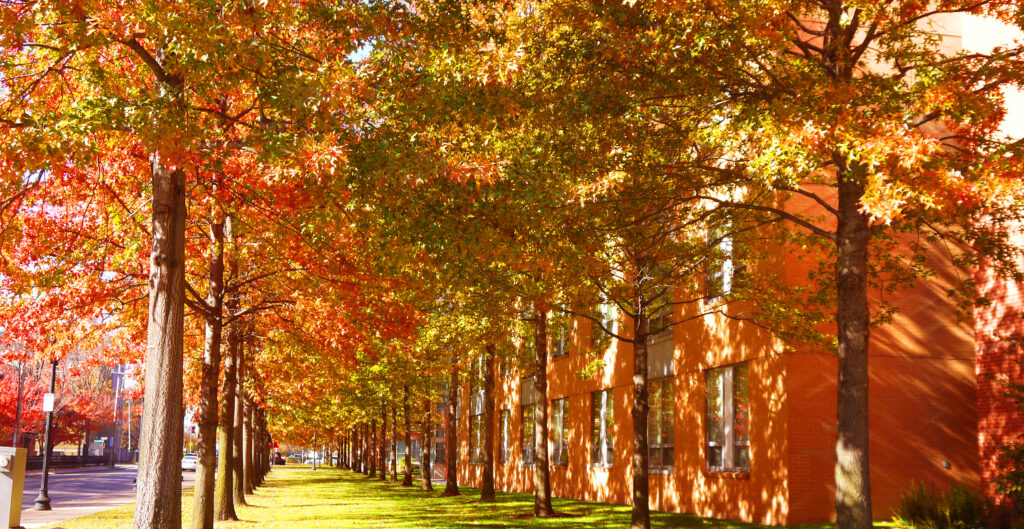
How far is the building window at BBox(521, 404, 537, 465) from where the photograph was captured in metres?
38.0

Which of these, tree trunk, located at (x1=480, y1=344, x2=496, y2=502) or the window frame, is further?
the window frame

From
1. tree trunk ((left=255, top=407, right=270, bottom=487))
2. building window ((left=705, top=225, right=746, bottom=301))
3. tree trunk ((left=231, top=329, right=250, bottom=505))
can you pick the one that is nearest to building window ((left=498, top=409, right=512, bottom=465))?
tree trunk ((left=255, top=407, right=270, bottom=487))

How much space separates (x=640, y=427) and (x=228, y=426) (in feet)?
30.7

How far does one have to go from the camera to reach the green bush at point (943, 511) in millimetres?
16734

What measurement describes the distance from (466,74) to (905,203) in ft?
19.4

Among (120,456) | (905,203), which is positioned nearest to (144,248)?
(905,203)

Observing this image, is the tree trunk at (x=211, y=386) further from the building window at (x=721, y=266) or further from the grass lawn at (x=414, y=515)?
the building window at (x=721, y=266)

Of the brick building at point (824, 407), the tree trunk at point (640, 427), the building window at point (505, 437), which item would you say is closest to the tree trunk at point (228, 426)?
the tree trunk at point (640, 427)

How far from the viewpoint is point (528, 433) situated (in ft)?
128

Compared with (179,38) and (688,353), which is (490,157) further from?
(688,353)

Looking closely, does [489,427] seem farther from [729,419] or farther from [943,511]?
[943,511]

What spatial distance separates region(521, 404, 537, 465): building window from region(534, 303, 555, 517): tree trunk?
1364cm

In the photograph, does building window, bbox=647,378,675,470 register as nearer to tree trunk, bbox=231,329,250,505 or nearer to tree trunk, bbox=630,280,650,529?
tree trunk, bbox=630,280,650,529

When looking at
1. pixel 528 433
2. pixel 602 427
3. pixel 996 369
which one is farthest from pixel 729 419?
pixel 528 433
